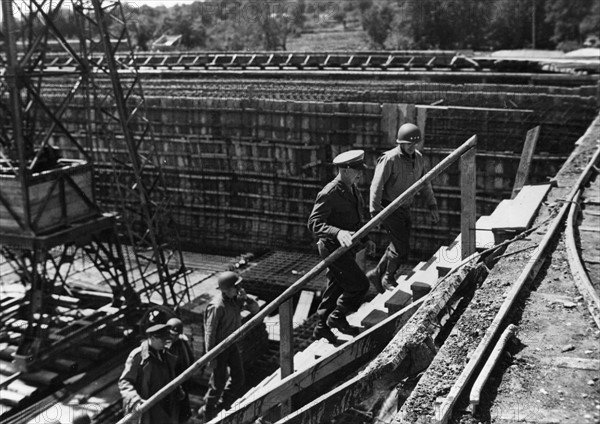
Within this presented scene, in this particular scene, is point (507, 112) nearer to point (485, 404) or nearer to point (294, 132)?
point (294, 132)

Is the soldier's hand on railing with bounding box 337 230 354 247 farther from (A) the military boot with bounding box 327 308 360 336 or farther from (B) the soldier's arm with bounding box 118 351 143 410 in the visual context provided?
(B) the soldier's arm with bounding box 118 351 143 410

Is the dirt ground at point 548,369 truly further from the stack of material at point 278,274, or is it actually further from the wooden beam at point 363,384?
the stack of material at point 278,274

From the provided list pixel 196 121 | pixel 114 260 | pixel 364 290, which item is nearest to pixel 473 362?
pixel 364 290

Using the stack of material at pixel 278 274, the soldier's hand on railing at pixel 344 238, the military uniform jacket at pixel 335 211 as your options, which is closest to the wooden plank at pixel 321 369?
the soldier's hand on railing at pixel 344 238

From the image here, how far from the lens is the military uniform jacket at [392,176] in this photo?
6504 millimetres

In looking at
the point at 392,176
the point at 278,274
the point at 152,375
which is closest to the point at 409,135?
the point at 392,176

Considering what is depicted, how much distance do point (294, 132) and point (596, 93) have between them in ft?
21.8

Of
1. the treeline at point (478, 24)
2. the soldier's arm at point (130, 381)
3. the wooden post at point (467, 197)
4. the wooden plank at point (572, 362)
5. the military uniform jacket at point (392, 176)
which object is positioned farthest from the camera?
the treeline at point (478, 24)

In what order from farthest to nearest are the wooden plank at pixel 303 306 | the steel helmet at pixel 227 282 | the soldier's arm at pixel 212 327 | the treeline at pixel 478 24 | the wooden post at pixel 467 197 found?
the treeline at pixel 478 24 → the wooden plank at pixel 303 306 → the steel helmet at pixel 227 282 → the soldier's arm at pixel 212 327 → the wooden post at pixel 467 197

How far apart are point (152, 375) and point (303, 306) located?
687 centimetres

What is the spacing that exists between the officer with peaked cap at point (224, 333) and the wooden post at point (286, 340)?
5.76 ft

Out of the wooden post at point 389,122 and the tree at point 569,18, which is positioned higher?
the tree at point 569,18

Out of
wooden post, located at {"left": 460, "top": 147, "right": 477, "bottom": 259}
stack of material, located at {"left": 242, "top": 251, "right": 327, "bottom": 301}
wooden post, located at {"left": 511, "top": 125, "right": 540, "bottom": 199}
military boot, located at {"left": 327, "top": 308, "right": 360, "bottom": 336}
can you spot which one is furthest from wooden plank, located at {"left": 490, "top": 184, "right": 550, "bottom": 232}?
stack of material, located at {"left": 242, "top": 251, "right": 327, "bottom": 301}

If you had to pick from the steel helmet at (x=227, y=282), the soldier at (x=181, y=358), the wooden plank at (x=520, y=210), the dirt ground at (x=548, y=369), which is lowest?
the soldier at (x=181, y=358)
